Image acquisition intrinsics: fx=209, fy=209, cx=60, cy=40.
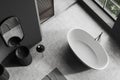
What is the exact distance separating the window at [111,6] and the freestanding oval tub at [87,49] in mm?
443

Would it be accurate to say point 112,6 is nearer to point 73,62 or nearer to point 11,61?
point 73,62

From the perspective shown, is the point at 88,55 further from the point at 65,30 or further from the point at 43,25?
the point at 43,25

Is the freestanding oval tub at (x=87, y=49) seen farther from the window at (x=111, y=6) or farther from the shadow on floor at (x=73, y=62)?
the window at (x=111, y=6)

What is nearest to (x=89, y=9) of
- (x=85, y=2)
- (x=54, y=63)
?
(x=85, y=2)

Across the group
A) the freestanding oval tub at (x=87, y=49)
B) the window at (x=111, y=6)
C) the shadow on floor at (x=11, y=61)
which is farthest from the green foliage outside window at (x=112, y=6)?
the shadow on floor at (x=11, y=61)

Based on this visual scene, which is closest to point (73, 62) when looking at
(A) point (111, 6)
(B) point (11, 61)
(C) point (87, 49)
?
(C) point (87, 49)

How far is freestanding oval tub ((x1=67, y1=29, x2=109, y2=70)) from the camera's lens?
2053mm

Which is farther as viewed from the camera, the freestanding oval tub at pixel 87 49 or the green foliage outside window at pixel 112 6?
the green foliage outside window at pixel 112 6

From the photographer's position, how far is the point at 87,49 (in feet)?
7.11

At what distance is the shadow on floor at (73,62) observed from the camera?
84.4 inches

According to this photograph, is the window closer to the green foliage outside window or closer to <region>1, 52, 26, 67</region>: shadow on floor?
the green foliage outside window

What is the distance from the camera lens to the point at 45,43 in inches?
89.7

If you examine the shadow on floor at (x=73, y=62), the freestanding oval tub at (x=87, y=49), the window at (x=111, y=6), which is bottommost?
the shadow on floor at (x=73, y=62)

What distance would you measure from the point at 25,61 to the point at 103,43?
2.87 ft
